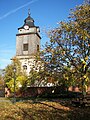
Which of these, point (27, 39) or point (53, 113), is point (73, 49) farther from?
point (27, 39)

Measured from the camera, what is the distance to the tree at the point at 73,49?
1744 centimetres

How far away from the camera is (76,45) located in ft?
65.2

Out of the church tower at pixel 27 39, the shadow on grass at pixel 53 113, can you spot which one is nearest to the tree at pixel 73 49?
the shadow on grass at pixel 53 113

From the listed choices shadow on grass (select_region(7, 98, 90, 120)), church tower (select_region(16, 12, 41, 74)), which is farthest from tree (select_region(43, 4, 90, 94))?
church tower (select_region(16, 12, 41, 74))

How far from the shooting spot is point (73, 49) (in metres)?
19.8

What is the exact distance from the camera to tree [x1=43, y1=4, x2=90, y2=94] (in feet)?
57.2

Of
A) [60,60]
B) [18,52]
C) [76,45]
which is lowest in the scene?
[60,60]

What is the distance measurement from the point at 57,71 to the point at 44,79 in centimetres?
181

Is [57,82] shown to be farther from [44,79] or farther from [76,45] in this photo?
[76,45]

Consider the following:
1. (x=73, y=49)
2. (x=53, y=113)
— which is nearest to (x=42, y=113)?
(x=53, y=113)

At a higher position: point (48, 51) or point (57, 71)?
point (48, 51)

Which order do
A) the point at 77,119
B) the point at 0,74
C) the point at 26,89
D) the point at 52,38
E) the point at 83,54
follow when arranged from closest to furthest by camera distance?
the point at 77,119 → the point at 83,54 → the point at 52,38 → the point at 26,89 → the point at 0,74

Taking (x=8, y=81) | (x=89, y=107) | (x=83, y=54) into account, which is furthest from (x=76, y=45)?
(x=8, y=81)

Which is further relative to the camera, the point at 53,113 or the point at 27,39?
the point at 27,39
